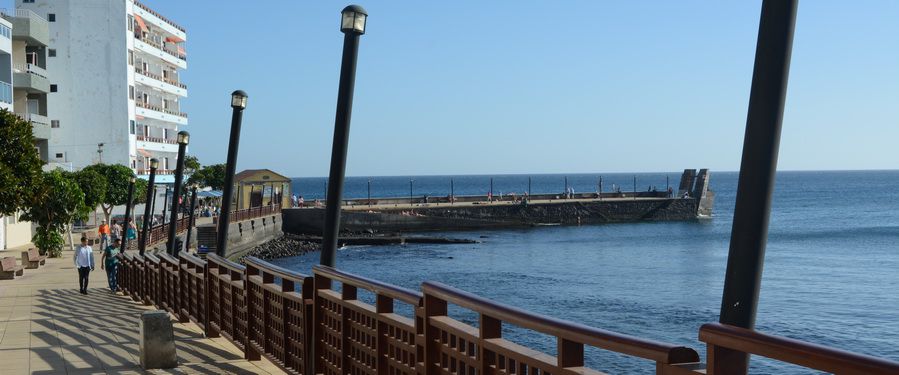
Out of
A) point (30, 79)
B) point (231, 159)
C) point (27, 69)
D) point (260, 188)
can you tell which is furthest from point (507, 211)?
point (231, 159)

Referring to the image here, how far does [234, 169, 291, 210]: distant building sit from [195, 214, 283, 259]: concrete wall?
2051 millimetres

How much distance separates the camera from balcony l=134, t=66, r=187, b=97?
237ft

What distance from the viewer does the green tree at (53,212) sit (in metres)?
38.6

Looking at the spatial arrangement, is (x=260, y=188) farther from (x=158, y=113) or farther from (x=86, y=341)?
(x=86, y=341)

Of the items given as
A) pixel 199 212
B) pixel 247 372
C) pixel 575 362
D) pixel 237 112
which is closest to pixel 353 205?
pixel 199 212

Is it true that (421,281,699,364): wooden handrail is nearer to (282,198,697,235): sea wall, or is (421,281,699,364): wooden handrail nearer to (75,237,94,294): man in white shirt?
(75,237,94,294): man in white shirt

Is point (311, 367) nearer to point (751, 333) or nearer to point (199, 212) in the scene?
point (751, 333)

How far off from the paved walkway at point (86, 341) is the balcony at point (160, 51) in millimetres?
52233

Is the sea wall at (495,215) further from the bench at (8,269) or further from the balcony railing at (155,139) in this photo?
the bench at (8,269)

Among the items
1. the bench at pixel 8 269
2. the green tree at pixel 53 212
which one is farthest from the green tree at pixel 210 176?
the bench at pixel 8 269

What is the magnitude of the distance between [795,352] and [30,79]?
5264 cm

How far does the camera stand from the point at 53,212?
3941 cm

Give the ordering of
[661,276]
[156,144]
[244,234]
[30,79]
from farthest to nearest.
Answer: [156,144] → [244,234] → [30,79] → [661,276]

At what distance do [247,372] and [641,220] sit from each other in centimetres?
9457
